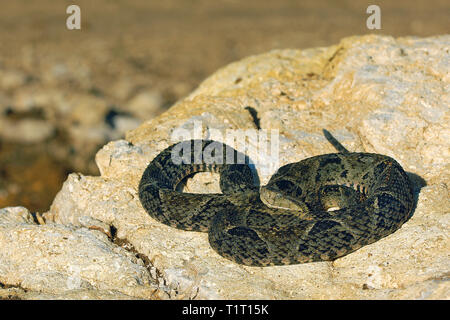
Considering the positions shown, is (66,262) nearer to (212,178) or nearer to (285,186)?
(212,178)

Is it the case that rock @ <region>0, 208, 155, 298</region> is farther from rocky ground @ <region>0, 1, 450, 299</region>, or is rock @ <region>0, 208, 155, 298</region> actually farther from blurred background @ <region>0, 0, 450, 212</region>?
blurred background @ <region>0, 0, 450, 212</region>

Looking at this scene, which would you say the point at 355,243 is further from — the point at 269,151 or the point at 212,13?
the point at 212,13

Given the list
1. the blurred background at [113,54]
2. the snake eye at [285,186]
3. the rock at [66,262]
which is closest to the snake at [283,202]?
the snake eye at [285,186]

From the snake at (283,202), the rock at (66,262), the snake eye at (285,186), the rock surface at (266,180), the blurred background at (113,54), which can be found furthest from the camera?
the blurred background at (113,54)

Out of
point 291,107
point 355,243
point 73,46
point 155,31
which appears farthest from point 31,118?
point 355,243

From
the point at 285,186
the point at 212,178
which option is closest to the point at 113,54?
the point at 212,178

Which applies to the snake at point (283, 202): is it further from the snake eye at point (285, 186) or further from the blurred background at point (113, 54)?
the blurred background at point (113, 54)


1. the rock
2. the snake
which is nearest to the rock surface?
the rock
